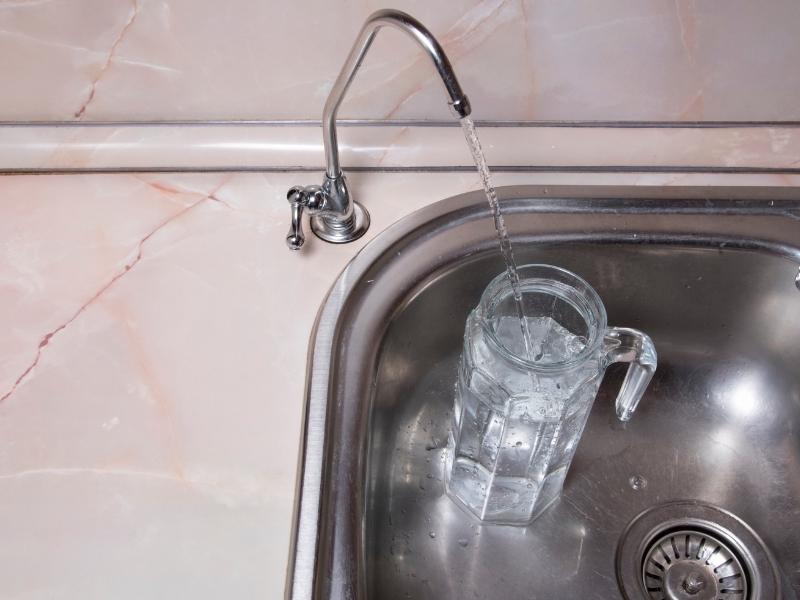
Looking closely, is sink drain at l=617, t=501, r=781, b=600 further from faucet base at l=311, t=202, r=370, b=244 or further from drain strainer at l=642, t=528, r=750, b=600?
faucet base at l=311, t=202, r=370, b=244

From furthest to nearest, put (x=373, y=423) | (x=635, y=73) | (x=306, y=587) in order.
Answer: (x=635, y=73) → (x=373, y=423) → (x=306, y=587)

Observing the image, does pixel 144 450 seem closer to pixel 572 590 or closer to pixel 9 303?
pixel 9 303

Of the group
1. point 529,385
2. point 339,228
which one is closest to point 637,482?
point 529,385

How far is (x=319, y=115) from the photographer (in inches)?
28.0

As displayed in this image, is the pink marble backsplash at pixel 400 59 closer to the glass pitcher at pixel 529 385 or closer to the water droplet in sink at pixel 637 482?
the glass pitcher at pixel 529 385

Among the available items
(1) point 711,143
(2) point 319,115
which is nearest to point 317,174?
(2) point 319,115

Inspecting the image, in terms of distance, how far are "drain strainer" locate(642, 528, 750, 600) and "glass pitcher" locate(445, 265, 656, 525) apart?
4.1 inches

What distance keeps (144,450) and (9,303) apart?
198mm

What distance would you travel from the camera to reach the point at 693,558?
63 cm

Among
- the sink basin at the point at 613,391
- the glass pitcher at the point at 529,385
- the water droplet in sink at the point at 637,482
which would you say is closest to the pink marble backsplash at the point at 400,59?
the sink basin at the point at 613,391

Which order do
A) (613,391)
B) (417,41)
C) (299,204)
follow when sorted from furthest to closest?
(613,391) → (299,204) → (417,41)

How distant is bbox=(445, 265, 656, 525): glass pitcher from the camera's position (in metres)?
0.55

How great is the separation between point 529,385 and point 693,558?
0.24 metres

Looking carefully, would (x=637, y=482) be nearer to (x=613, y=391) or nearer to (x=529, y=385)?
(x=613, y=391)
